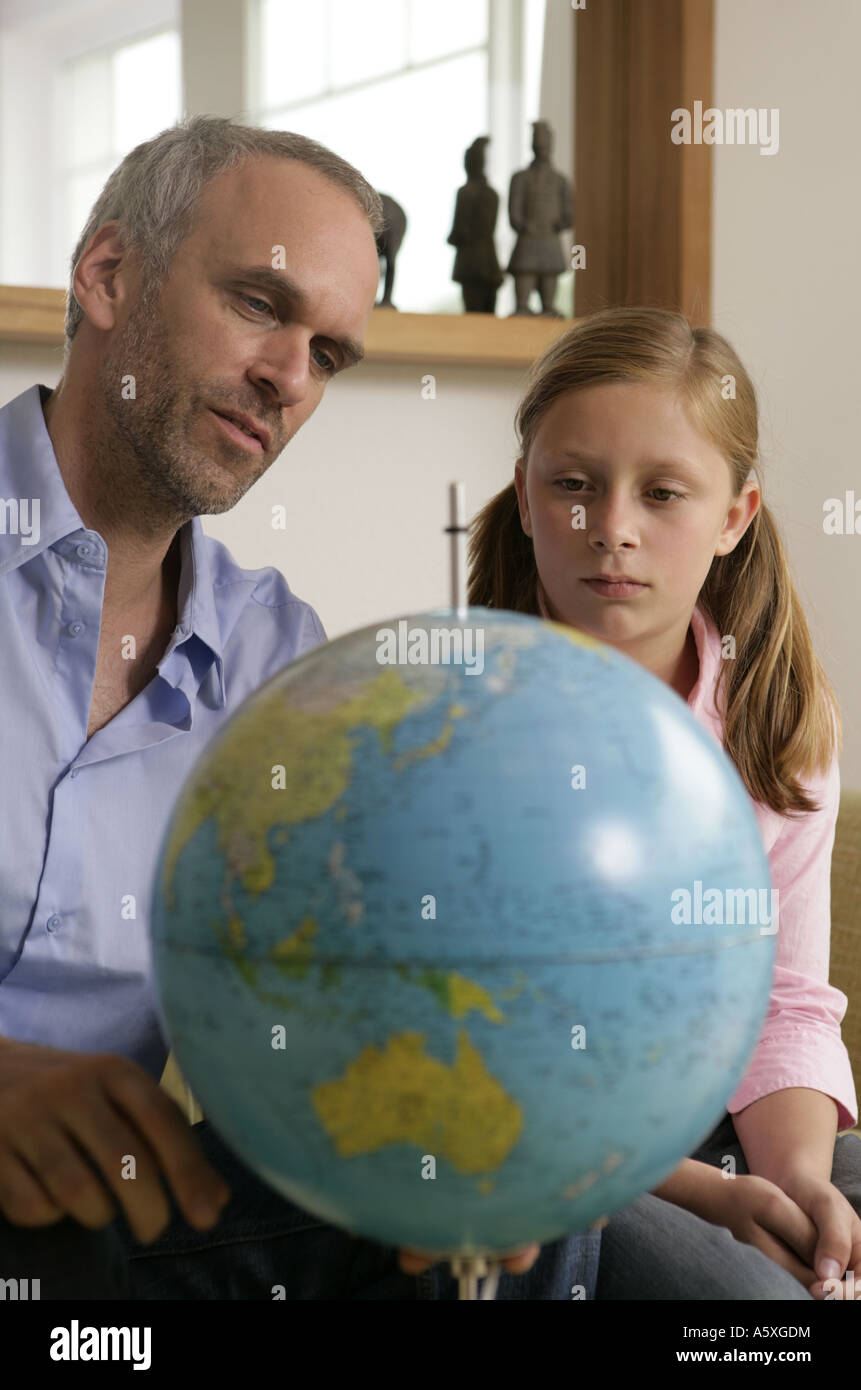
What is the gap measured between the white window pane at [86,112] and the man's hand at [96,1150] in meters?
2.02

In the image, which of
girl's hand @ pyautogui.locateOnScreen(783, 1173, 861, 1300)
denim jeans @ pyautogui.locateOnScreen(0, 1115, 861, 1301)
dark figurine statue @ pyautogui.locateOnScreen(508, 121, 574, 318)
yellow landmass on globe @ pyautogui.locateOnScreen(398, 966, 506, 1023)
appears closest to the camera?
yellow landmass on globe @ pyautogui.locateOnScreen(398, 966, 506, 1023)

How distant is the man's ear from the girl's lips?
563 mm

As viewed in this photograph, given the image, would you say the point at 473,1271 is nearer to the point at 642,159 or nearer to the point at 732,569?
the point at 732,569

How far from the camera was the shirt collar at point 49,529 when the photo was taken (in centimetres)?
133

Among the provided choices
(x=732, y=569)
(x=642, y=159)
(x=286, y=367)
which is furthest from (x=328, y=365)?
(x=642, y=159)

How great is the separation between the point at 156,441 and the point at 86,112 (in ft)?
4.47

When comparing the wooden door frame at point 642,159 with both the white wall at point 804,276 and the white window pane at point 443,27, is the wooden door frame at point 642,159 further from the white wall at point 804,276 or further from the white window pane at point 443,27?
the white window pane at point 443,27

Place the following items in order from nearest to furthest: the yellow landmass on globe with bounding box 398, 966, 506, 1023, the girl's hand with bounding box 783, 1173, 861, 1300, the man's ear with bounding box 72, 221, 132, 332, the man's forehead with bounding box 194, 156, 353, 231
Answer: the yellow landmass on globe with bounding box 398, 966, 506, 1023 < the girl's hand with bounding box 783, 1173, 861, 1300 < the man's forehead with bounding box 194, 156, 353, 231 < the man's ear with bounding box 72, 221, 132, 332

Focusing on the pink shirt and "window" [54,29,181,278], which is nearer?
the pink shirt

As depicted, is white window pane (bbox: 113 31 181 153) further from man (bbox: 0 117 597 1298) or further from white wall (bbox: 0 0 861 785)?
man (bbox: 0 117 597 1298)

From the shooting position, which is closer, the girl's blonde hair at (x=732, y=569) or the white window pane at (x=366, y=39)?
the girl's blonde hair at (x=732, y=569)

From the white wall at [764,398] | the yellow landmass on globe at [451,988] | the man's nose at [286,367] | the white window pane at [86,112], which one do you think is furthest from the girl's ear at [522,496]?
the white window pane at [86,112]

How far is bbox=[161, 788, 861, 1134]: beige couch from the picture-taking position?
179 centimetres

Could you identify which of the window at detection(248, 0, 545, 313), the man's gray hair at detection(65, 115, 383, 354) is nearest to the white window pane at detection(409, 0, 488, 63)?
the window at detection(248, 0, 545, 313)
